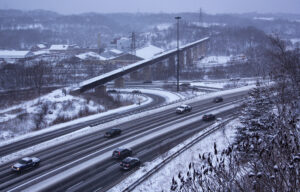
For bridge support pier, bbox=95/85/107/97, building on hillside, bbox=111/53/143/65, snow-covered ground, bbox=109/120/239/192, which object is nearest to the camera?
snow-covered ground, bbox=109/120/239/192

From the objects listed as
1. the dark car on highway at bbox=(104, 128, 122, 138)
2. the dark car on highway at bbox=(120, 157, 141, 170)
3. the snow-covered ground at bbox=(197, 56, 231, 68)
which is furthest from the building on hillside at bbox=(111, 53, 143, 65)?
the dark car on highway at bbox=(120, 157, 141, 170)

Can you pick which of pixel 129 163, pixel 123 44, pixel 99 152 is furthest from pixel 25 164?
pixel 123 44

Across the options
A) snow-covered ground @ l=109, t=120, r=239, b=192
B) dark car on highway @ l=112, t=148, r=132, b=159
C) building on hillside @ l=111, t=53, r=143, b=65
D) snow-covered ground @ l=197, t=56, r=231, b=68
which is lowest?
snow-covered ground @ l=109, t=120, r=239, b=192

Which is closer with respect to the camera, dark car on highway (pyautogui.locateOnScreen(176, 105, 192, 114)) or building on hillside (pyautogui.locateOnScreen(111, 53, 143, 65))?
dark car on highway (pyautogui.locateOnScreen(176, 105, 192, 114))

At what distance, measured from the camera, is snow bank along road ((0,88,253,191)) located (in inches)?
426

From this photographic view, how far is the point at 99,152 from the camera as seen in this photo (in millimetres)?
13672

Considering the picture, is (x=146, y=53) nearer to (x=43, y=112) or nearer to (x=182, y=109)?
(x=43, y=112)

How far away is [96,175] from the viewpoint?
11.3 metres

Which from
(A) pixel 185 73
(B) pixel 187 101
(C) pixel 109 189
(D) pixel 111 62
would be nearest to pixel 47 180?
(C) pixel 109 189

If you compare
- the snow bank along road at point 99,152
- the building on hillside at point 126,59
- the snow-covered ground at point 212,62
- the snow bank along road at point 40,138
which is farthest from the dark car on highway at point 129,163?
the snow-covered ground at point 212,62

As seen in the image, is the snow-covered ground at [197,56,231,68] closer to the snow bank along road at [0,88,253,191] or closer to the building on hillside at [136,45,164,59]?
the building on hillside at [136,45,164,59]

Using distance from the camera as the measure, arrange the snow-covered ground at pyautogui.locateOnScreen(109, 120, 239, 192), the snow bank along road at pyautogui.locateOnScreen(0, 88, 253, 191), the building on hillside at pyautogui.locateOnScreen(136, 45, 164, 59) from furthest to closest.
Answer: the building on hillside at pyautogui.locateOnScreen(136, 45, 164, 59)
the snow bank along road at pyautogui.locateOnScreen(0, 88, 253, 191)
the snow-covered ground at pyautogui.locateOnScreen(109, 120, 239, 192)

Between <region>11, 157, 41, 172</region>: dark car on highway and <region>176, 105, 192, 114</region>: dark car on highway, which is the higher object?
<region>176, 105, 192, 114</region>: dark car on highway

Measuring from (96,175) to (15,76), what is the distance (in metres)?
32.9
